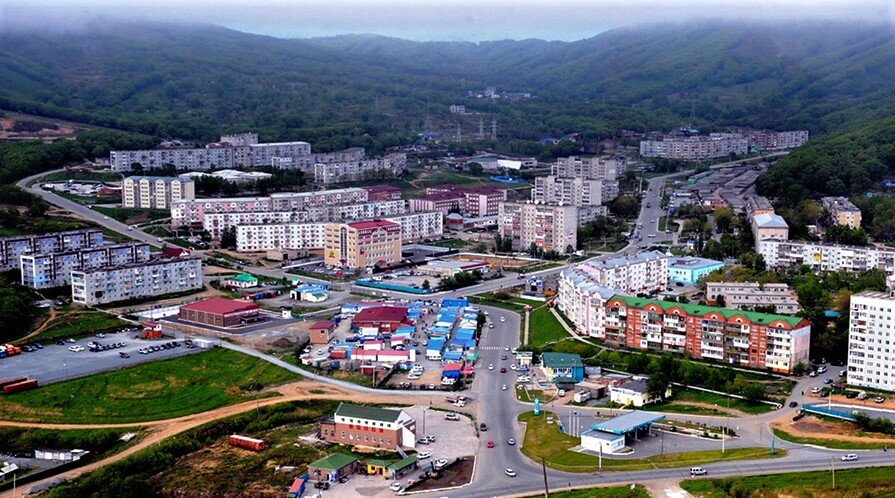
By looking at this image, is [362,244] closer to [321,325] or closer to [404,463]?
[321,325]

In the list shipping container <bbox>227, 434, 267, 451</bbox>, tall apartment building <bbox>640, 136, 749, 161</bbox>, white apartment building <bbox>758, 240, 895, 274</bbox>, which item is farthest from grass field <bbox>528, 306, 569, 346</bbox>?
tall apartment building <bbox>640, 136, 749, 161</bbox>

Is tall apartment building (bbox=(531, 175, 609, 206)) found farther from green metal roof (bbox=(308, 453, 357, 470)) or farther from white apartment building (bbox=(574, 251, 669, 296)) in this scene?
green metal roof (bbox=(308, 453, 357, 470))

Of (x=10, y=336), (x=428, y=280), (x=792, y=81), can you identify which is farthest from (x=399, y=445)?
(x=792, y=81)

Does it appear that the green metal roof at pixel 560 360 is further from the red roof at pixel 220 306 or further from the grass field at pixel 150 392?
the red roof at pixel 220 306

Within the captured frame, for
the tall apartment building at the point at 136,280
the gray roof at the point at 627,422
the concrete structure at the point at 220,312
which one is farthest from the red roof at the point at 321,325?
the gray roof at the point at 627,422

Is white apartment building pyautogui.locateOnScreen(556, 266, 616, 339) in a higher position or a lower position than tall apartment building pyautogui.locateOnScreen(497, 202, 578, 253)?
lower

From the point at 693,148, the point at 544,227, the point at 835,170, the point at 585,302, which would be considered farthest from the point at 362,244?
the point at 693,148
